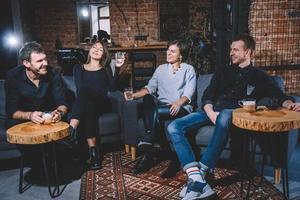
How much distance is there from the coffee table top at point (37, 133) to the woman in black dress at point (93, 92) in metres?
0.45

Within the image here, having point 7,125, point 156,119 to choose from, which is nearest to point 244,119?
point 156,119

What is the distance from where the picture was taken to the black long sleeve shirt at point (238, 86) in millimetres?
2816

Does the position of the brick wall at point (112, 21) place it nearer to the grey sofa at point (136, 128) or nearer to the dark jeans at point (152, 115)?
the grey sofa at point (136, 128)

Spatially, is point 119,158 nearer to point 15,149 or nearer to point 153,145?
point 153,145

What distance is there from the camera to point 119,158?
3.37 m

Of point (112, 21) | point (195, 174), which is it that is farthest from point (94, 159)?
point (112, 21)

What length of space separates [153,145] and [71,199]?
798mm

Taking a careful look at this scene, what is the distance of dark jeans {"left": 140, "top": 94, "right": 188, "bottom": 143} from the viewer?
112 inches

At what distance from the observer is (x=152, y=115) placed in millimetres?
2893

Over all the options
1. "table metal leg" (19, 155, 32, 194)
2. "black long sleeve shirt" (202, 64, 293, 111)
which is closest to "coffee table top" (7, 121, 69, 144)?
"table metal leg" (19, 155, 32, 194)

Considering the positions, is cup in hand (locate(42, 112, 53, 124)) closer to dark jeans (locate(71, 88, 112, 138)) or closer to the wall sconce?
dark jeans (locate(71, 88, 112, 138))

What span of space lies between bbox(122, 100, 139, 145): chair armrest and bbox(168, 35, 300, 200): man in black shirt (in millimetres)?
498

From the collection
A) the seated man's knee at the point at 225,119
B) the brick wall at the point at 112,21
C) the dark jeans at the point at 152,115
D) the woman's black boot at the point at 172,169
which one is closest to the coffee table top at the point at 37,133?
the dark jeans at the point at 152,115

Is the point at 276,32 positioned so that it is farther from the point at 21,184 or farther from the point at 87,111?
the point at 21,184
